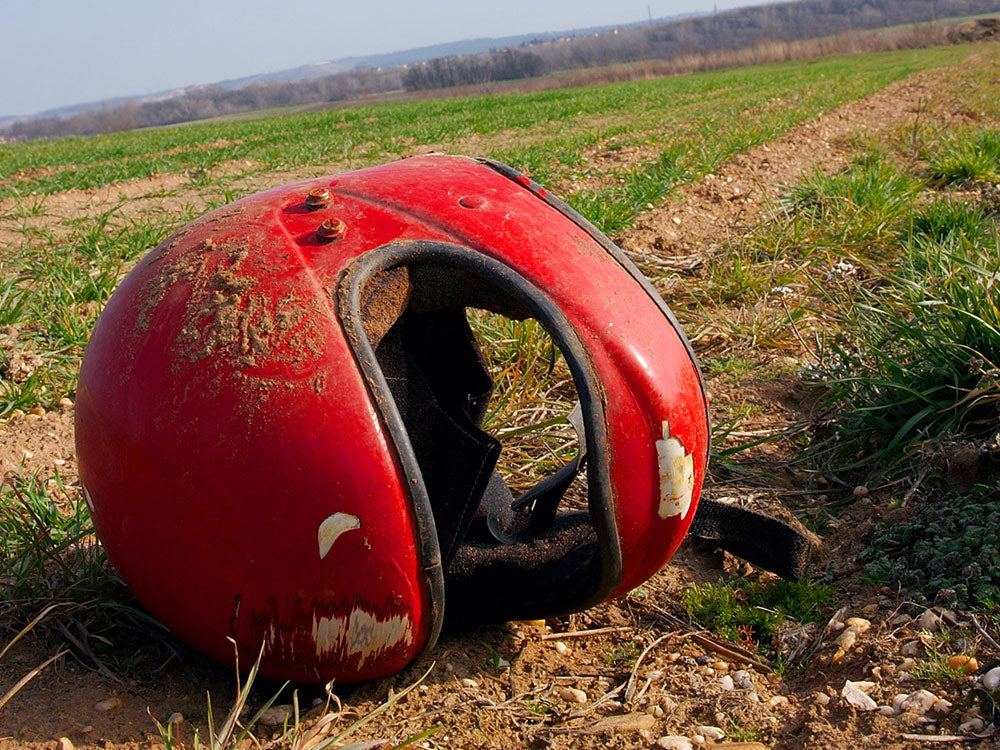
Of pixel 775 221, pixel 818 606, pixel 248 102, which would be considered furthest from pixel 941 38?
pixel 248 102

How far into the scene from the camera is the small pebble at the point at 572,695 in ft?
7.01

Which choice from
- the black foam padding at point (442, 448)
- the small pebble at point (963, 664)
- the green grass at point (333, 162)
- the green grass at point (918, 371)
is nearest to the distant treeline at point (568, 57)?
the green grass at point (333, 162)

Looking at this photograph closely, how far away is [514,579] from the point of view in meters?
2.29

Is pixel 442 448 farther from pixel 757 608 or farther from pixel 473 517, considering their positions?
pixel 757 608

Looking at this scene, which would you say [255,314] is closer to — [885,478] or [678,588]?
[678,588]

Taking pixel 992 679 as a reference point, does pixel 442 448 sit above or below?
above

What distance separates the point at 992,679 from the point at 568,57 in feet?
376

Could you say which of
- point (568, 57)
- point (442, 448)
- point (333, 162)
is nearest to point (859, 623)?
Answer: point (442, 448)

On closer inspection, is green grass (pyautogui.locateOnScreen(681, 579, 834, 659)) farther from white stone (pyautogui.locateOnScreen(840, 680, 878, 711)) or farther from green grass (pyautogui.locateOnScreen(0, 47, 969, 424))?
green grass (pyautogui.locateOnScreen(0, 47, 969, 424))

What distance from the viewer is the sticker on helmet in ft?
6.30

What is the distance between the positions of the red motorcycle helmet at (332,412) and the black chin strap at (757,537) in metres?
0.61

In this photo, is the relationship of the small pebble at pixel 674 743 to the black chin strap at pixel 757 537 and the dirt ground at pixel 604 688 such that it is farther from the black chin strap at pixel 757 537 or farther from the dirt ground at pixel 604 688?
the black chin strap at pixel 757 537

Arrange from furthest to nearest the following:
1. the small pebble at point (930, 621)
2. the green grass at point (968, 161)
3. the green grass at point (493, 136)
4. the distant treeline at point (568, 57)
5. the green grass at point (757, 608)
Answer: the distant treeline at point (568, 57) < the green grass at point (493, 136) < the green grass at point (968, 161) < the green grass at point (757, 608) < the small pebble at point (930, 621)

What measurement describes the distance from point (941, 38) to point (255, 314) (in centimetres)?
6967
